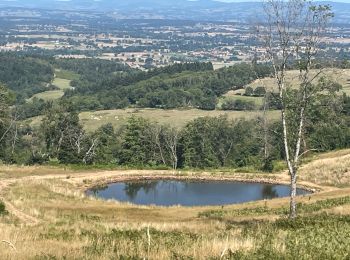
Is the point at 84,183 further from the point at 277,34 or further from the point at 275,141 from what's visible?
the point at 275,141

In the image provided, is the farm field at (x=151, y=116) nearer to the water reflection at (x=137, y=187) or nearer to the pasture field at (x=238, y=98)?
the pasture field at (x=238, y=98)

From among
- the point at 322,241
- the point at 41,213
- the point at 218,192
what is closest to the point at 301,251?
the point at 322,241

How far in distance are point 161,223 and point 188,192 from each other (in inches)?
1075

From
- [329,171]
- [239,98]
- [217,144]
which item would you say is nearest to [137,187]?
[329,171]

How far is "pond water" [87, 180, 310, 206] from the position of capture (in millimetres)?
49906

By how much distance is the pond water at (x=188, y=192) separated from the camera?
1965 inches

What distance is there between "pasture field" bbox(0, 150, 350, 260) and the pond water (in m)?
1.46

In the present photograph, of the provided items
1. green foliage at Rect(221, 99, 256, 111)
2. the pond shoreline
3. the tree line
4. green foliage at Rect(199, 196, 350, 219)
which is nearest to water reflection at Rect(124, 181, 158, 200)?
the pond shoreline

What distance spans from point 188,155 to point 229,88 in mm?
113100

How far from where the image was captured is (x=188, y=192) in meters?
53.3

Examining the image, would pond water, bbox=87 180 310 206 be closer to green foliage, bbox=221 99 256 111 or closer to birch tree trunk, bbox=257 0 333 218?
birch tree trunk, bbox=257 0 333 218

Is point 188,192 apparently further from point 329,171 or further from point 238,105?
point 238,105

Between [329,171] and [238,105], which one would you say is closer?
[329,171]

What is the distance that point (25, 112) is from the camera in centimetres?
16550
